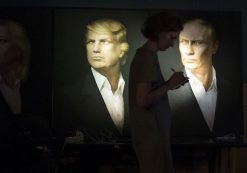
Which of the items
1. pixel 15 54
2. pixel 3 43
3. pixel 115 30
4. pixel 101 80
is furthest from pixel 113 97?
pixel 3 43

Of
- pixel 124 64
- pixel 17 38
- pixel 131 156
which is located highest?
pixel 17 38

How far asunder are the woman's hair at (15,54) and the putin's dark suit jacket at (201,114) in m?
1.13

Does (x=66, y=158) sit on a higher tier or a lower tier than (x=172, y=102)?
lower

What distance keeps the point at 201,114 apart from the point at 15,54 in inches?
58.4

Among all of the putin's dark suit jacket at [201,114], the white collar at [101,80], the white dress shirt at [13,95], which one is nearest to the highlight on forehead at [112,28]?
the white collar at [101,80]

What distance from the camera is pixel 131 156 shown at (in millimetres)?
2928

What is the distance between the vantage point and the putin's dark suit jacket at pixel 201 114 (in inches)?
125

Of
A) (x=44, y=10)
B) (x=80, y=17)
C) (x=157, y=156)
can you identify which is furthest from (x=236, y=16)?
(x=157, y=156)

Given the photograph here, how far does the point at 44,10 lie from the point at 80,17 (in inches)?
10.7

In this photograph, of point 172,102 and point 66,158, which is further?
point 172,102

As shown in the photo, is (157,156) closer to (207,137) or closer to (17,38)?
(207,137)

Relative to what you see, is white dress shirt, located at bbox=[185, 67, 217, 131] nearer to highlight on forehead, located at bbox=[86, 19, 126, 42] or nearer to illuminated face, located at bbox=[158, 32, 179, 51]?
highlight on forehead, located at bbox=[86, 19, 126, 42]

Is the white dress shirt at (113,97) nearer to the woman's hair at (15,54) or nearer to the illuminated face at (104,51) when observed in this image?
the illuminated face at (104,51)

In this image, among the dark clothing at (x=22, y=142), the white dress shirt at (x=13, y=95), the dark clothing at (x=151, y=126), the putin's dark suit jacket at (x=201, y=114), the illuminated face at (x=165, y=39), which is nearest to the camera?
the dark clothing at (x=151, y=126)
